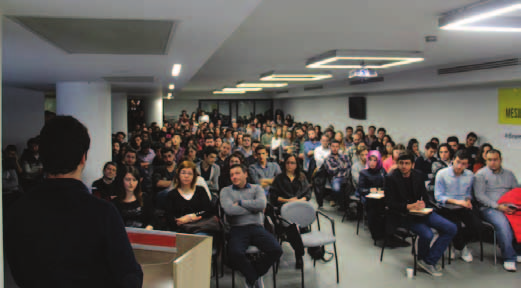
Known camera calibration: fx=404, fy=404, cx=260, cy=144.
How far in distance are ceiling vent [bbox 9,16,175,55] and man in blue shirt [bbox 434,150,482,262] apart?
4.02 meters

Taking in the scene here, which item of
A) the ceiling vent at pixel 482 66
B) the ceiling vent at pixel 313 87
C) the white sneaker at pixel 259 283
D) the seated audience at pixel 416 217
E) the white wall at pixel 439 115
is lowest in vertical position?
the white sneaker at pixel 259 283

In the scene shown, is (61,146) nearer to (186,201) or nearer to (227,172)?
(186,201)

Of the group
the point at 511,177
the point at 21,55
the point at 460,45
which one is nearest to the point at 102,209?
the point at 21,55

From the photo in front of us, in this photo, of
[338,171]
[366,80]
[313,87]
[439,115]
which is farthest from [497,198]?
[313,87]

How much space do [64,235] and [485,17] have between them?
3.92 m

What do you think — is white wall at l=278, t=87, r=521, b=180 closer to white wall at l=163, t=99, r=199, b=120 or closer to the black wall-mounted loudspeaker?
the black wall-mounted loudspeaker

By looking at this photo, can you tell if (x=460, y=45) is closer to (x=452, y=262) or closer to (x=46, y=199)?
(x=452, y=262)

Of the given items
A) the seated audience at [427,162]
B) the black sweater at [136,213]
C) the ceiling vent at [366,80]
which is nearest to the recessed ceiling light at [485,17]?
the seated audience at [427,162]

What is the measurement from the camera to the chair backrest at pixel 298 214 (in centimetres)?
479

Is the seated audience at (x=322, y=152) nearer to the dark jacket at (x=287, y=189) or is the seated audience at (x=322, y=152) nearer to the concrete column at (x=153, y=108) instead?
the dark jacket at (x=287, y=189)

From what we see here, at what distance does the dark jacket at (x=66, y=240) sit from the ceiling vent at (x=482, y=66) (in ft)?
26.0

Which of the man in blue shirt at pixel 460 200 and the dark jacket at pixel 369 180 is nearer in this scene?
the man in blue shirt at pixel 460 200

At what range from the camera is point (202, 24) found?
111 inches

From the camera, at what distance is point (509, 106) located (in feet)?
27.8
